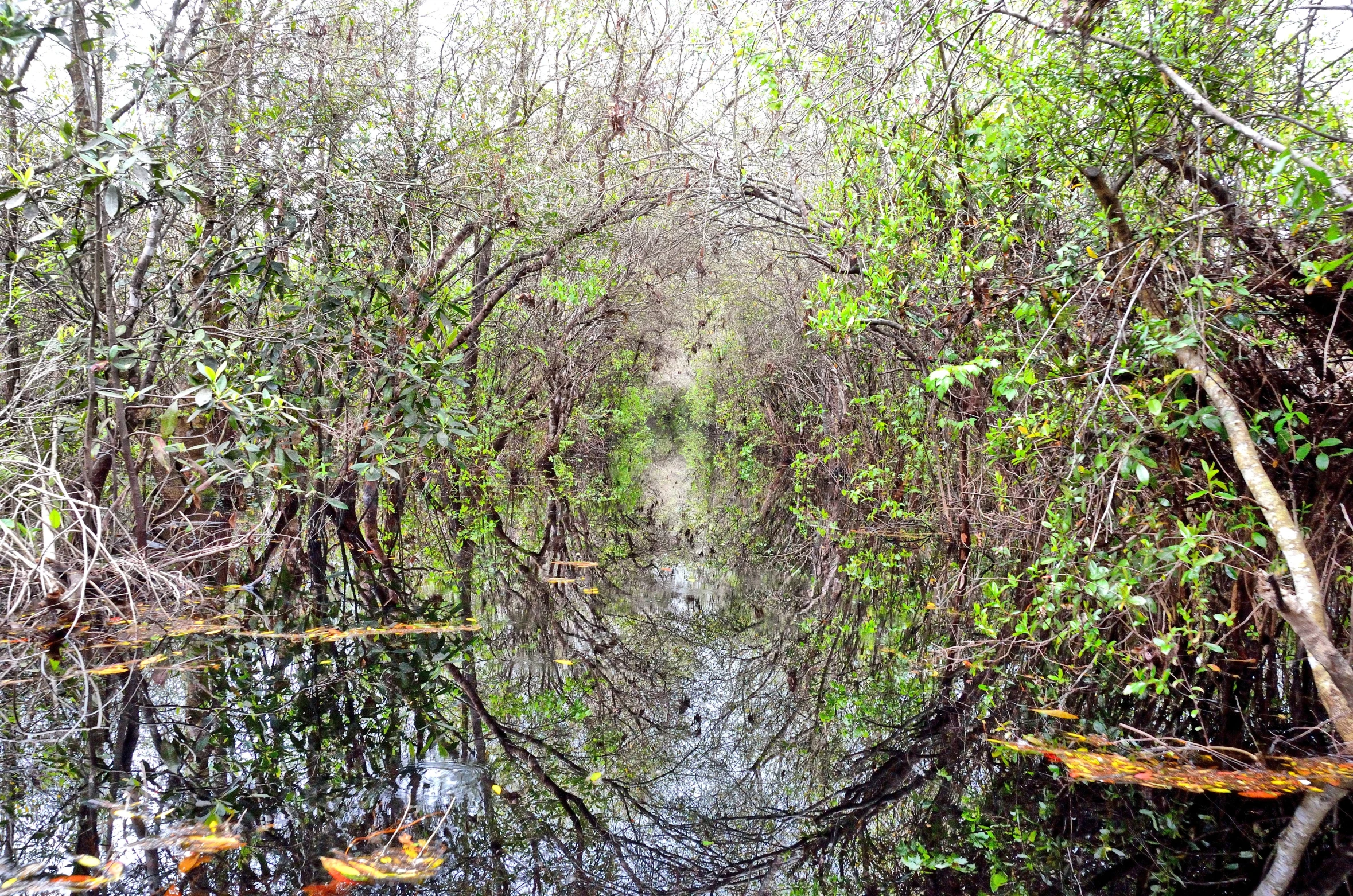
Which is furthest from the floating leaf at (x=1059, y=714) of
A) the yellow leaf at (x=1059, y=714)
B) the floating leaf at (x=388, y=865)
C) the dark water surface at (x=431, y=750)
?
the floating leaf at (x=388, y=865)

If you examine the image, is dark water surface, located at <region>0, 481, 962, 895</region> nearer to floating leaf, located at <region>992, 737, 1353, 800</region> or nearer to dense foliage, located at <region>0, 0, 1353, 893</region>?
dense foliage, located at <region>0, 0, 1353, 893</region>

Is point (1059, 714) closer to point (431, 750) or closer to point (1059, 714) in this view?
point (1059, 714)

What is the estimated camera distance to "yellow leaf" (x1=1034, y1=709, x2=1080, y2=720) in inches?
162

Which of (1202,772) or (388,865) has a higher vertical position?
(1202,772)

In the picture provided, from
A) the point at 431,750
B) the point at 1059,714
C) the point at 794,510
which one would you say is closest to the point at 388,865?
the point at 431,750

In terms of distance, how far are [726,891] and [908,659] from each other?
9.30 ft

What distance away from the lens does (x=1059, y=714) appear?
4129 mm

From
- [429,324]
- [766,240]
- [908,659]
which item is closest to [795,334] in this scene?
[766,240]

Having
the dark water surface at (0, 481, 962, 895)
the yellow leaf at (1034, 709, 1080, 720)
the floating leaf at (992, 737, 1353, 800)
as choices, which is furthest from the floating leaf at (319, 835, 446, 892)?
the yellow leaf at (1034, 709, 1080, 720)

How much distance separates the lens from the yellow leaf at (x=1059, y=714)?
412 cm

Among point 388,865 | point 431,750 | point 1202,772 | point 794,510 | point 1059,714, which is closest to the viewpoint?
point 388,865

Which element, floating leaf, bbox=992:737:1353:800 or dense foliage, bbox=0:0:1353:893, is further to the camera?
dense foliage, bbox=0:0:1353:893

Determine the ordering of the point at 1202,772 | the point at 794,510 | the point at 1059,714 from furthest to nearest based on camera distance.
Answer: the point at 794,510, the point at 1059,714, the point at 1202,772

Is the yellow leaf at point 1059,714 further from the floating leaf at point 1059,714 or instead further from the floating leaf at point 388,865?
the floating leaf at point 388,865
